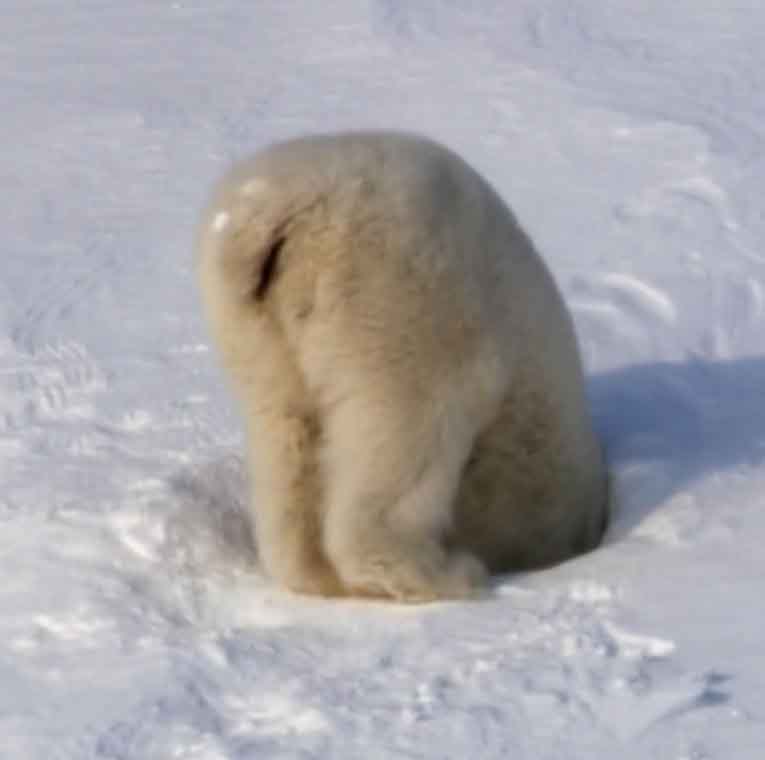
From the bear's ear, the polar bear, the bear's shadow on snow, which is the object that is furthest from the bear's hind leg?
the bear's shadow on snow

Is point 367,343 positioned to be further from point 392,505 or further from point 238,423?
point 238,423

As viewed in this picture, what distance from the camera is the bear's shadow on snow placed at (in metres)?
5.00

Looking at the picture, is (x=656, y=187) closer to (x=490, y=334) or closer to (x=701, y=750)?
(x=490, y=334)

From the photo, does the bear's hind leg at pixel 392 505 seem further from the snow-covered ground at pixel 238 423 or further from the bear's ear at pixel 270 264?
the bear's ear at pixel 270 264

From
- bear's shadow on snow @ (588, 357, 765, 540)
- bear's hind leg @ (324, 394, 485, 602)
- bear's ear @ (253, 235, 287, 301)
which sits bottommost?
bear's shadow on snow @ (588, 357, 765, 540)

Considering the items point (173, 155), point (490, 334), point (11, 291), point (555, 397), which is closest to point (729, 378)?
point (555, 397)

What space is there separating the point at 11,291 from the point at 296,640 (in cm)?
256

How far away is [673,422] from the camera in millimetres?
5383

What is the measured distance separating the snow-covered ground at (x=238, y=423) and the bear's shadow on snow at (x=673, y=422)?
0.4 inches

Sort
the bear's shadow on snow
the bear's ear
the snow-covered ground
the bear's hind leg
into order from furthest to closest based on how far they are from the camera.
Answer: the bear's shadow on snow, the bear's hind leg, the bear's ear, the snow-covered ground

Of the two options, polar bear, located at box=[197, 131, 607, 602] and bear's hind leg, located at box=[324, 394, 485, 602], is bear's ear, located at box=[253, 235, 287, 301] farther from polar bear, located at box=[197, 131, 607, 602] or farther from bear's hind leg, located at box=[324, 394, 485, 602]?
bear's hind leg, located at box=[324, 394, 485, 602]

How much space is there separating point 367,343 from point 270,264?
0.82 feet

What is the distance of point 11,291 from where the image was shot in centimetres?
651

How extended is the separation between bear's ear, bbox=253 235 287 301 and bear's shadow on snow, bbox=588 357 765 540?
1.09 metres
